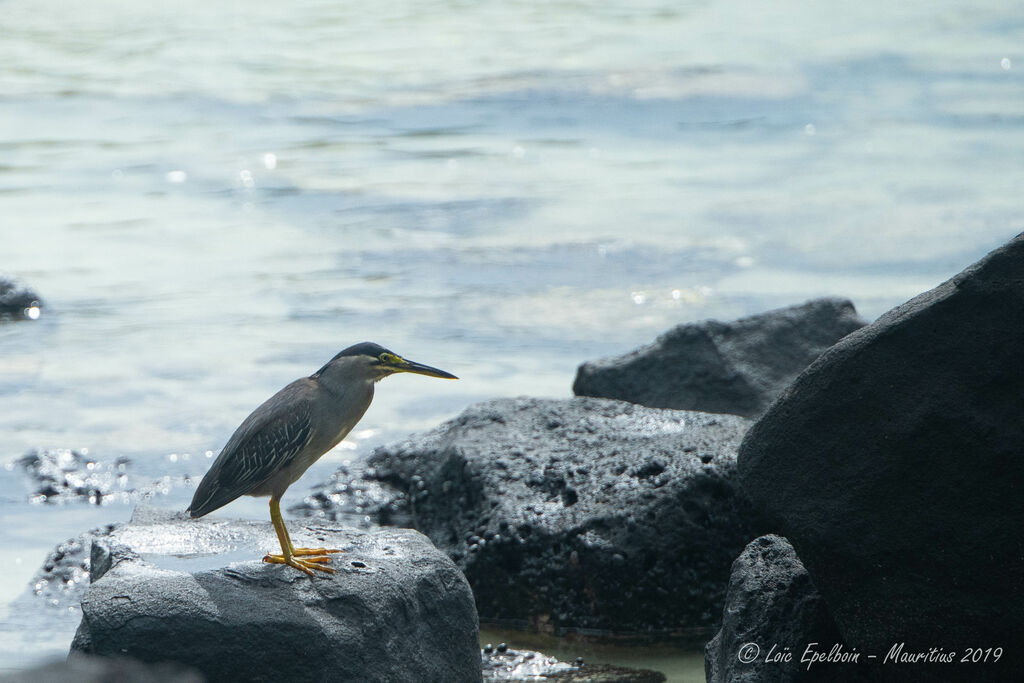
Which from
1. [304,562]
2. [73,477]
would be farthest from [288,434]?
[73,477]

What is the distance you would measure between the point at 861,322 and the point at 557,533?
3045mm

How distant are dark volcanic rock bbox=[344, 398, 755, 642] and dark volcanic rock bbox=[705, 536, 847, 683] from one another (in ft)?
3.48

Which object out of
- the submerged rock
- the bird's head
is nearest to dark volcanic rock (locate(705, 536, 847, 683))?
the bird's head

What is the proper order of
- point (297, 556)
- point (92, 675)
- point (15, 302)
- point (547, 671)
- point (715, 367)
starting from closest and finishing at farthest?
point (92, 675) → point (297, 556) → point (547, 671) → point (715, 367) → point (15, 302)

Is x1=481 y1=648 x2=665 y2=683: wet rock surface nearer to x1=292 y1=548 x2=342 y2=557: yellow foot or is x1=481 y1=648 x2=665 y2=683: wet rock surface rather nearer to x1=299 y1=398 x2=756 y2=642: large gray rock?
x1=299 y1=398 x2=756 y2=642: large gray rock

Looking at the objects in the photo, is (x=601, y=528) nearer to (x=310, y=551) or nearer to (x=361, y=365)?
(x=361, y=365)

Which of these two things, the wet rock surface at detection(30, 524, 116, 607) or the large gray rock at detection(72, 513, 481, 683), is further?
the wet rock surface at detection(30, 524, 116, 607)

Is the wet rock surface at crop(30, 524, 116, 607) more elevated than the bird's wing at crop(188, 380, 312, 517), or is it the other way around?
the bird's wing at crop(188, 380, 312, 517)

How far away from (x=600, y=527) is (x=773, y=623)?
140 centimetres

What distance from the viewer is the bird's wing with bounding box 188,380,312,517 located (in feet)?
18.8

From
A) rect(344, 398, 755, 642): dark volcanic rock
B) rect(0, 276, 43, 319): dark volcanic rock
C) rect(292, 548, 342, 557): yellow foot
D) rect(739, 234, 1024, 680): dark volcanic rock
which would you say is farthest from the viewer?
rect(0, 276, 43, 319): dark volcanic rock

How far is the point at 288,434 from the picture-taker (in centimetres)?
574

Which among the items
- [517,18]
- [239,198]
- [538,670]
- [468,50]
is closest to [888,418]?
[538,670]

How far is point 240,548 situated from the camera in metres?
5.84
